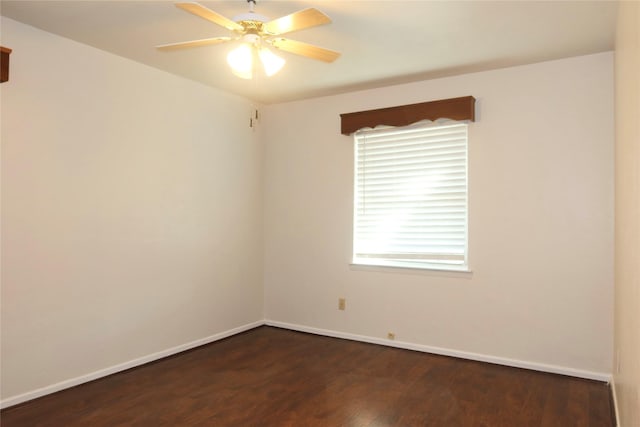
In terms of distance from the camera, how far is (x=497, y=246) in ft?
12.2

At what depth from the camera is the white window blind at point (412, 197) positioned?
395 centimetres

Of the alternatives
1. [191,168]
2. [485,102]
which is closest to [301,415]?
[191,168]

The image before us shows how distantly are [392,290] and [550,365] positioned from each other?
4.61 feet

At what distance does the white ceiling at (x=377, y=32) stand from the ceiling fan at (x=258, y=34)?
0.23 meters

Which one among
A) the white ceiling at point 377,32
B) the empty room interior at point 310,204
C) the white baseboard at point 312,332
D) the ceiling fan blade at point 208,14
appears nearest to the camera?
the ceiling fan blade at point 208,14

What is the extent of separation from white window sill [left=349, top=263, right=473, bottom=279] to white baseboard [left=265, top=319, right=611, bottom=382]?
0.65 meters

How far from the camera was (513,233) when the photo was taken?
3666 mm

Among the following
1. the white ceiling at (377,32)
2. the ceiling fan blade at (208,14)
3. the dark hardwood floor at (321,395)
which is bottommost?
→ the dark hardwood floor at (321,395)

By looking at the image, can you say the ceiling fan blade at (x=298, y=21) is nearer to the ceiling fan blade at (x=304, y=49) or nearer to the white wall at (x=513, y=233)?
the ceiling fan blade at (x=304, y=49)

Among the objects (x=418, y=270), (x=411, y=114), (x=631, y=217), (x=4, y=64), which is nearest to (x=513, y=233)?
(x=418, y=270)

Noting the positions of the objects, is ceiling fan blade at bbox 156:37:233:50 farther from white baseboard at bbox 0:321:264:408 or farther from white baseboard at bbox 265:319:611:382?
white baseboard at bbox 265:319:611:382

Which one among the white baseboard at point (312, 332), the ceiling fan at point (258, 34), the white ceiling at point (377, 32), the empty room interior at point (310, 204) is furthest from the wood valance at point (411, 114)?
the white baseboard at point (312, 332)

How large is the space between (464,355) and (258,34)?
3027 millimetres

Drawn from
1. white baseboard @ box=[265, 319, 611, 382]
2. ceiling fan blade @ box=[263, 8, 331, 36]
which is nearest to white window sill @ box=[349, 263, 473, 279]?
white baseboard @ box=[265, 319, 611, 382]
